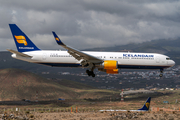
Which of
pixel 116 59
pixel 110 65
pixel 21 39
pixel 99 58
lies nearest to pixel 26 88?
pixel 21 39

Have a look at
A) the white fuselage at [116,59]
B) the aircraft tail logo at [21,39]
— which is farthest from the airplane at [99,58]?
the aircraft tail logo at [21,39]

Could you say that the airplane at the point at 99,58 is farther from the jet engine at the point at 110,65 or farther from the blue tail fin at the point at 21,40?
the blue tail fin at the point at 21,40

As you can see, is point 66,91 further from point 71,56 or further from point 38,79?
point 71,56

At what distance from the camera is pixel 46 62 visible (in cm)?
5034

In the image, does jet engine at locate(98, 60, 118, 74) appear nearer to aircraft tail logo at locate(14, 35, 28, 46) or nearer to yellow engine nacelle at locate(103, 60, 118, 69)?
yellow engine nacelle at locate(103, 60, 118, 69)

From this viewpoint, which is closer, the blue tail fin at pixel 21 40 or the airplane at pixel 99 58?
the airplane at pixel 99 58

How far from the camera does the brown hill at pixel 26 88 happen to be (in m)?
104

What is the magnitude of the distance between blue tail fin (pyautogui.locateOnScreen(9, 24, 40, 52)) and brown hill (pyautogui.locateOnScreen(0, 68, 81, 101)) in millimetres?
53157

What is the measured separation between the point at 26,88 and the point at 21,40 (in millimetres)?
60283

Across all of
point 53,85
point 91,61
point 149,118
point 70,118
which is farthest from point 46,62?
point 53,85

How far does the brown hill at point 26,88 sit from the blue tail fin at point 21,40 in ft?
174

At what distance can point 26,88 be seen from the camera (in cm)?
10925

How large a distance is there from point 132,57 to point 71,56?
43.4 feet

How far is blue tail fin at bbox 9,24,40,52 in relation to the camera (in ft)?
174
